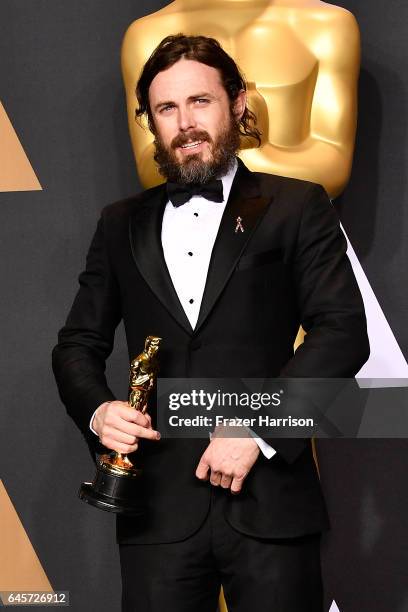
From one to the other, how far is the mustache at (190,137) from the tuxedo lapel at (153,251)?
0.38 feet

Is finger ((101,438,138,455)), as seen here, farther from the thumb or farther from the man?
the thumb

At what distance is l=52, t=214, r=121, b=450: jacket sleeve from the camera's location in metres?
1.66

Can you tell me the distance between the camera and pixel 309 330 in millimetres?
1605

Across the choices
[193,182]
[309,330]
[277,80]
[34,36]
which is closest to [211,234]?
[193,182]

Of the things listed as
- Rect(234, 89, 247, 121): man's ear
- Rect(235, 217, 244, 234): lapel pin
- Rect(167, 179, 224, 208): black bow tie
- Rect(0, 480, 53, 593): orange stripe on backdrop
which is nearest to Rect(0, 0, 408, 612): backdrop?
Rect(0, 480, 53, 593): orange stripe on backdrop

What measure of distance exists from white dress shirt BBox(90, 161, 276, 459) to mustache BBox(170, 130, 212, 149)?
3.6 inches

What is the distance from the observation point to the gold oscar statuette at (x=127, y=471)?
1.54 metres

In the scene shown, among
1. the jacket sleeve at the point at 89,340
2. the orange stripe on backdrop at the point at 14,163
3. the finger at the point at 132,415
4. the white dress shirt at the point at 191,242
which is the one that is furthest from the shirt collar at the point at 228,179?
the orange stripe on backdrop at the point at 14,163

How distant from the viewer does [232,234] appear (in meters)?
1.66

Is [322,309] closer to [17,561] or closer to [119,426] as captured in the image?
[119,426]

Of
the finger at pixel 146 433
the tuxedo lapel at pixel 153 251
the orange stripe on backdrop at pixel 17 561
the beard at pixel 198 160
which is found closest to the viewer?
the finger at pixel 146 433

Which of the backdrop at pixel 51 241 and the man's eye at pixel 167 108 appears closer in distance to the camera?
the man's eye at pixel 167 108

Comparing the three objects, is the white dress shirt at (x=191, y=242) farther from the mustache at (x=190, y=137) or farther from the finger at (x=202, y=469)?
the finger at (x=202, y=469)

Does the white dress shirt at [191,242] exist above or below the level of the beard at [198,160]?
below
